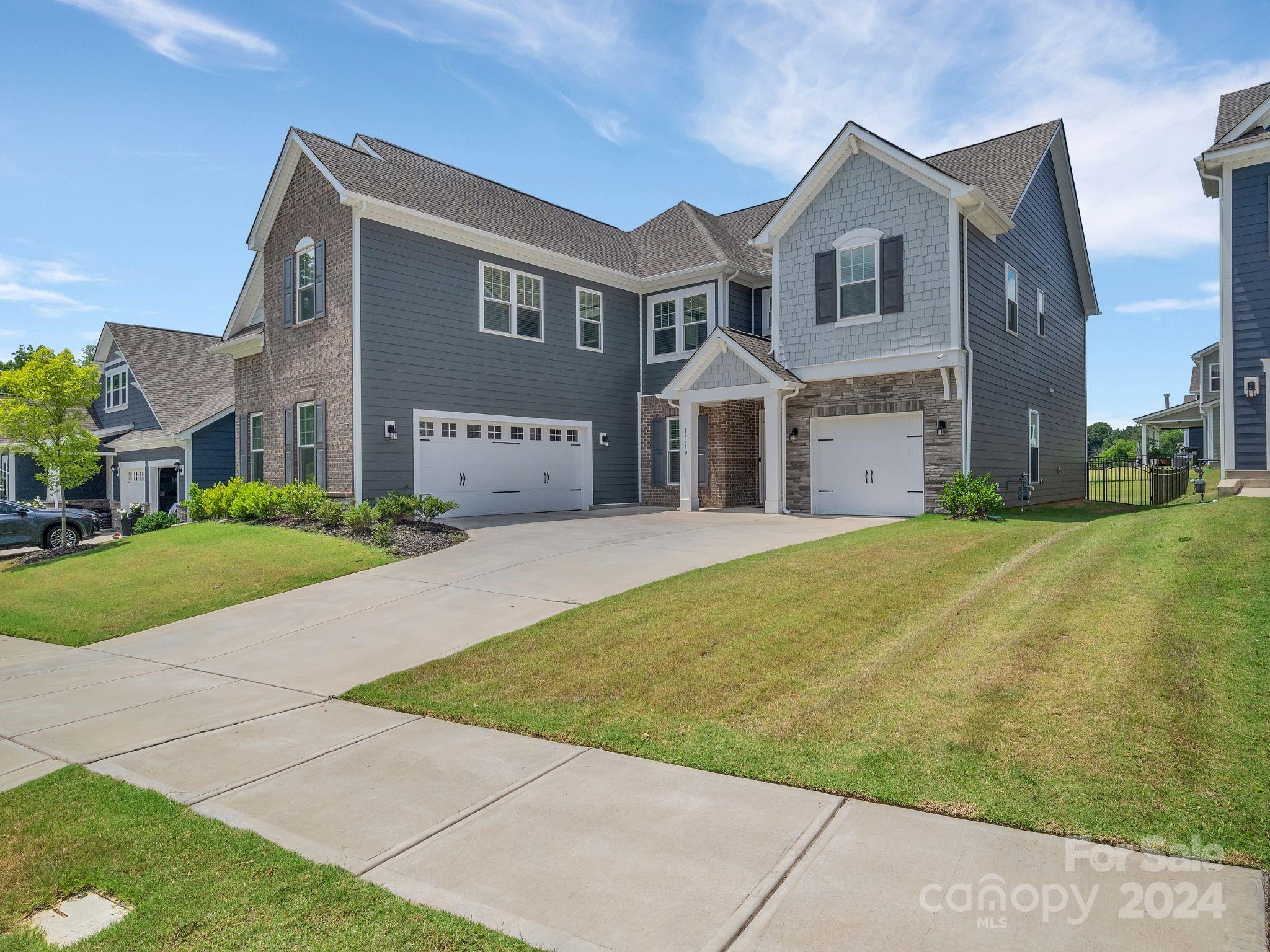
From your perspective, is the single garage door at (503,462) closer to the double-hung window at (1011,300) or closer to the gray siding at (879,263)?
the gray siding at (879,263)

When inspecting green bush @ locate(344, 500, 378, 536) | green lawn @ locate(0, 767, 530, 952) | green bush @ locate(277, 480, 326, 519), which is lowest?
green lawn @ locate(0, 767, 530, 952)

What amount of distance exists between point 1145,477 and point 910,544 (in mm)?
17990

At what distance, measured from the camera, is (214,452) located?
23.6 metres

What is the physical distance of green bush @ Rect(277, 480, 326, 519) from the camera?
15219mm

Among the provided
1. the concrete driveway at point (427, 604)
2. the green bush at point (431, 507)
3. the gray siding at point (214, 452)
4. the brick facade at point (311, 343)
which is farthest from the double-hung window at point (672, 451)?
the gray siding at point (214, 452)

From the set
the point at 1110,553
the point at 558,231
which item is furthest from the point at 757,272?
the point at 1110,553

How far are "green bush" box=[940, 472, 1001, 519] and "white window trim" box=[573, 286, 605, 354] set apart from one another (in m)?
10.2

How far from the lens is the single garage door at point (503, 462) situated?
16.8 m

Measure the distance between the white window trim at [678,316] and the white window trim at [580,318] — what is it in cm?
158

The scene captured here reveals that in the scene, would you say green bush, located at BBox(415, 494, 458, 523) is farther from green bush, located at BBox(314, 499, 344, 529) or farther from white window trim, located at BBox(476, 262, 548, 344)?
white window trim, located at BBox(476, 262, 548, 344)

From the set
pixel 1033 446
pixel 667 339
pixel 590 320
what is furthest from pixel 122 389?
pixel 1033 446

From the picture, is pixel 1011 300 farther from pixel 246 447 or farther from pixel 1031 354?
pixel 246 447

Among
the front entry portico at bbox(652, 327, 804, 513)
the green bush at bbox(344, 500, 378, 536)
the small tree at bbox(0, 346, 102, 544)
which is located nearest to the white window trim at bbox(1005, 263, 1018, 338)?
the front entry portico at bbox(652, 327, 804, 513)

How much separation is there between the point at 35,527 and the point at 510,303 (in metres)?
13.9
